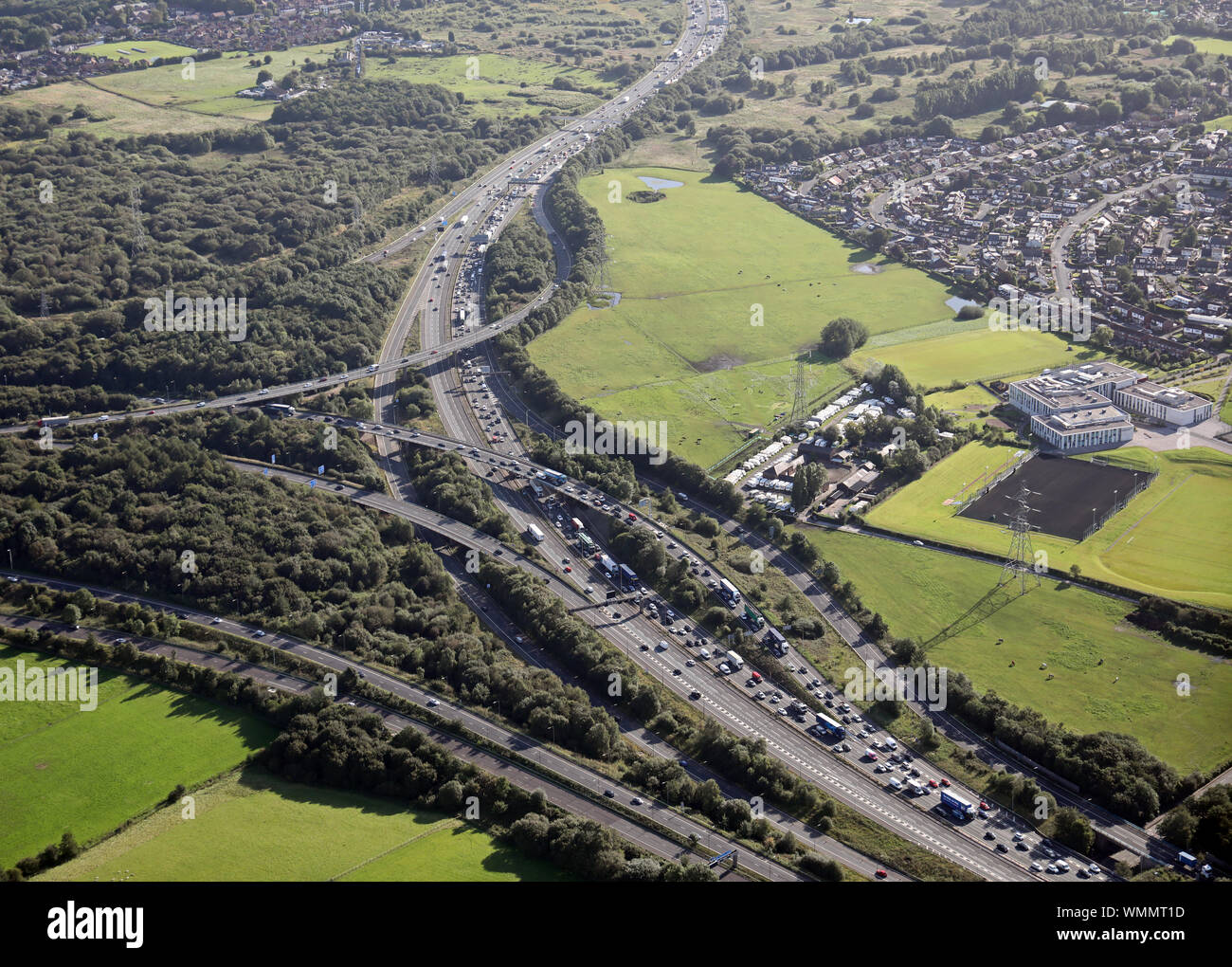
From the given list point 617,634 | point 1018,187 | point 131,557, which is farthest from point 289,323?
point 1018,187

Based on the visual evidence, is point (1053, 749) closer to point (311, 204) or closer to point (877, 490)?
point (877, 490)

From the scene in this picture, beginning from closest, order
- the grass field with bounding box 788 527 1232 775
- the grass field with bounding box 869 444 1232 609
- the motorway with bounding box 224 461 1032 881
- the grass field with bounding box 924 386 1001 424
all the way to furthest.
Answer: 1. the motorway with bounding box 224 461 1032 881
2. the grass field with bounding box 788 527 1232 775
3. the grass field with bounding box 869 444 1232 609
4. the grass field with bounding box 924 386 1001 424

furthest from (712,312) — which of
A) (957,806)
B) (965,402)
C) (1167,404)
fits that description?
(957,806)

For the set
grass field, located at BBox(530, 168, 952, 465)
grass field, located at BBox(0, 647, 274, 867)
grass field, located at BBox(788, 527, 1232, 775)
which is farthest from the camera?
grass field, located at BBox(530, 168, 952, 465)

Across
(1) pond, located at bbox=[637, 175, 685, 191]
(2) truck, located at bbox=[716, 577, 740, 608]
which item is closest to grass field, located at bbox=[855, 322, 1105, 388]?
(2) truck, located at bbox=[716, 577, 740, 608]

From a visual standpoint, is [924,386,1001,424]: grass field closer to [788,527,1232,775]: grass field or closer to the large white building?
the large white building

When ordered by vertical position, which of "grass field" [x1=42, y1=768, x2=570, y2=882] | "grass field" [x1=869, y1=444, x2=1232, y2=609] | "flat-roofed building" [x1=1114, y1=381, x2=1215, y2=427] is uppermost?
"flat-roofed building" [x1=1114, y1=381, x2=1215, y2=427]

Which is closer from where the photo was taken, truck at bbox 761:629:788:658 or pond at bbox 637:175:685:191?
truck at bbox 761:629:788:658

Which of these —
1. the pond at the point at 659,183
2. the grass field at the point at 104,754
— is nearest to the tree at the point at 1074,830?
the grass field at the point at 104,754
